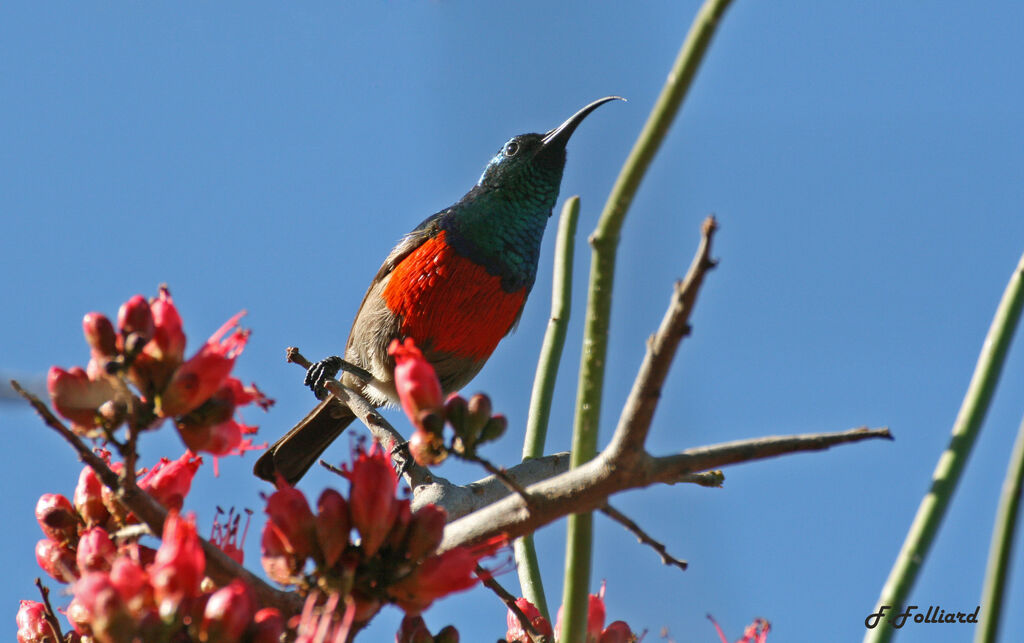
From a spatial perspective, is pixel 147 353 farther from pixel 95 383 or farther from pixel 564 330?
pixel 564 330

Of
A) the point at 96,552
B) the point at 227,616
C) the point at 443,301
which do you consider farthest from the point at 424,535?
the point at 443,301

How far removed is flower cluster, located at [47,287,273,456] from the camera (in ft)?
5.45

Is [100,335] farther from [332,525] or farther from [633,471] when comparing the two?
[633,471]

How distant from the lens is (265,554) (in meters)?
1.63

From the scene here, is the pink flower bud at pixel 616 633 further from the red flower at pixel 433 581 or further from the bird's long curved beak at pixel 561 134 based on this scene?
the bird's long curved beak at pixel 561 134

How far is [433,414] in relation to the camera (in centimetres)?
179

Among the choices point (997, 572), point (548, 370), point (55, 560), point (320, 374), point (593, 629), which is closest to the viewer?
point (997, 572)

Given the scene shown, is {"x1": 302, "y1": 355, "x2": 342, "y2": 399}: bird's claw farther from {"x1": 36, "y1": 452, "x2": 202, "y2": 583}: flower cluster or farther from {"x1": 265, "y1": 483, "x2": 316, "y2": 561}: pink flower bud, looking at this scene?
{"x1": 265, "y1": 483, "x2": 316, "y2": 561}: pink flower bud

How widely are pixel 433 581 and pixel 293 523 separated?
9.0 inches

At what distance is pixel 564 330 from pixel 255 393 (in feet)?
2.84

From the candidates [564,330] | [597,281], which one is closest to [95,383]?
[597,281]

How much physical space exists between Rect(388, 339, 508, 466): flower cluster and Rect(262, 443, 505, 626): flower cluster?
143 millimetres

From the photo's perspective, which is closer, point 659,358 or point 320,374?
point 659,358

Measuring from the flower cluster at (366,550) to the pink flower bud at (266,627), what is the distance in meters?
0.12
